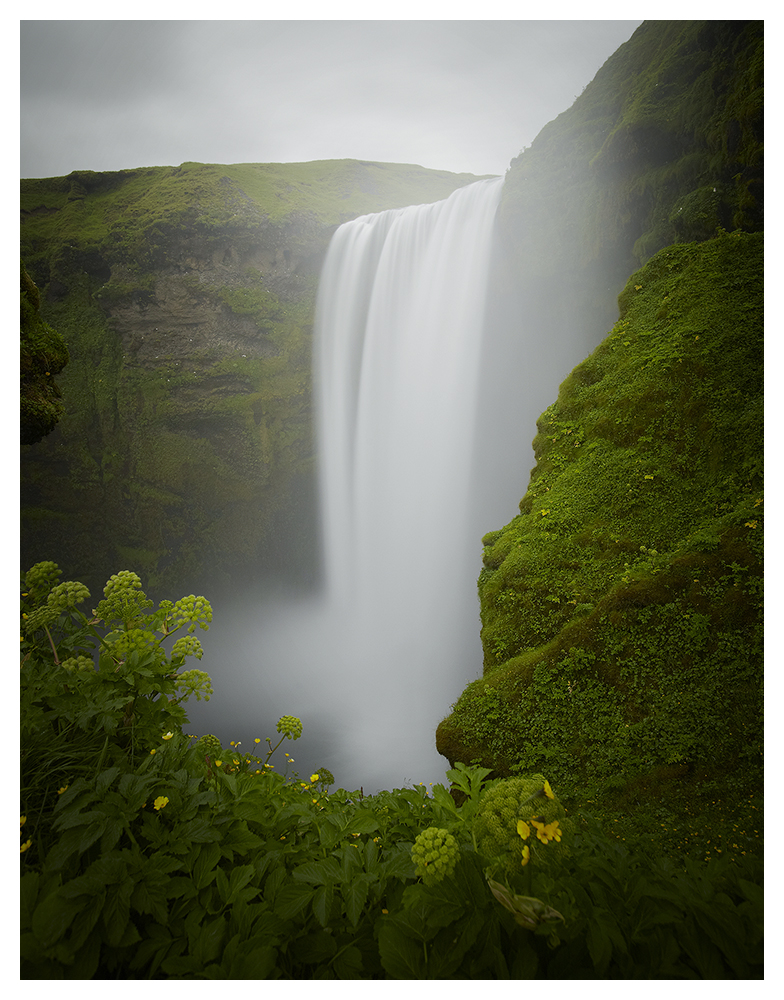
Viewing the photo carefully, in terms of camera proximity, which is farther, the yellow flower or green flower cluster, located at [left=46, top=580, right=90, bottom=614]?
green flower cluster, located at [left=46, top=580, right=90, bottom=614]

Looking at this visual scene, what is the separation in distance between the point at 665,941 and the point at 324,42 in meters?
4.89

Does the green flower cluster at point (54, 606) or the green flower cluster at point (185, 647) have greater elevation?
the green flower cluster at point (54, 606)

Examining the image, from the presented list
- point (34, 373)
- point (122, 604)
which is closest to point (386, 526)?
point (34, 373)

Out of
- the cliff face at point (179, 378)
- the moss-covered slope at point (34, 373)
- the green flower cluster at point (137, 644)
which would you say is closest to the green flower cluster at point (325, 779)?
the green flower cluster at point (137, 644)

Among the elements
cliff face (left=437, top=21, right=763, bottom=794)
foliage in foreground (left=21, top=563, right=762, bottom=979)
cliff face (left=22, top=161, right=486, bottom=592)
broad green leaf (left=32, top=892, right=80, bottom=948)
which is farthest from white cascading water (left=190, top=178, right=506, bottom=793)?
broad green leaf (left=32, top=892, right=80, bottom=948)

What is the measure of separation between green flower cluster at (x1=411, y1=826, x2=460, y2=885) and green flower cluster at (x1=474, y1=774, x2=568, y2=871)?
0.15m

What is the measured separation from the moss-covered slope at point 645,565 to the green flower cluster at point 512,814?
2.42m

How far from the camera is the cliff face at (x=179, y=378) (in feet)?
52.3

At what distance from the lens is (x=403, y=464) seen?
1291 cm

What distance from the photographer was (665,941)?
3.89ft

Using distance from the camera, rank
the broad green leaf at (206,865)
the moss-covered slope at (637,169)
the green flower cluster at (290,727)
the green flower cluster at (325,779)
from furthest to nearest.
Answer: the moss-covered slope at (637,169) → the green flower cluster at (290,727) → the green flower cluster at (325,779) → the broad green leaf at (206,865)

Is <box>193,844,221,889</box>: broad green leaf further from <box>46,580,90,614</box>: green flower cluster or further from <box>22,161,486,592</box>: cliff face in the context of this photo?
<box>22,161,486,592</box>: cliff face

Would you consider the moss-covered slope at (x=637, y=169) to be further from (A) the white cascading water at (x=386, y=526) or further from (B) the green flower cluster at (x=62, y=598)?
(B) the green flower cluster at (x=62, y=598)

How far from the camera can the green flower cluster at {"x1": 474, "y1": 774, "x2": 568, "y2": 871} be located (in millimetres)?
1363
